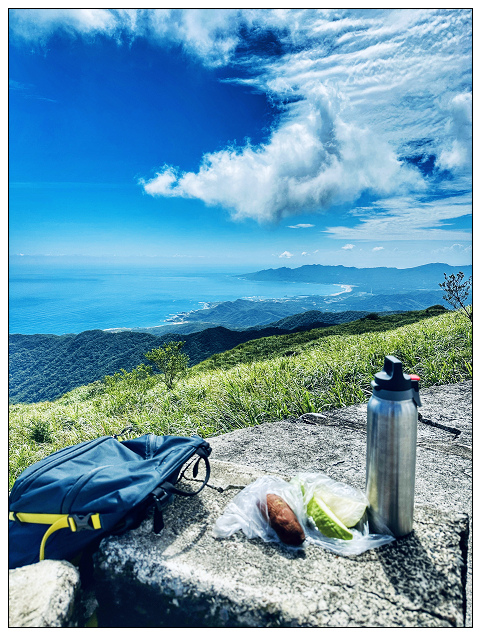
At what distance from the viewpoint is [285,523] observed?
1553mm

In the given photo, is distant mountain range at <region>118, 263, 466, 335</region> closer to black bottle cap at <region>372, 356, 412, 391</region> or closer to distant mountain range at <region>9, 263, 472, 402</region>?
distant mountain range at <region>9, 263, 472, 402</region>

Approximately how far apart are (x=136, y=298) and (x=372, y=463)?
115 meters

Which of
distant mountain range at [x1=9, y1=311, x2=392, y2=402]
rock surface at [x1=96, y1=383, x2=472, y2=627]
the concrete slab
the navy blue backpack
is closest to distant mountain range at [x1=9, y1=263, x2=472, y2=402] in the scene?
distant mountain range at [x1=9, y1=311, x2=392, y2=402]

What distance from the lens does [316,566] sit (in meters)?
1.45

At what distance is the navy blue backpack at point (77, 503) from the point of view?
155 cm

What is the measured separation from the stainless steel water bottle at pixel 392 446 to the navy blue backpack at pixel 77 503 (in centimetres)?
85

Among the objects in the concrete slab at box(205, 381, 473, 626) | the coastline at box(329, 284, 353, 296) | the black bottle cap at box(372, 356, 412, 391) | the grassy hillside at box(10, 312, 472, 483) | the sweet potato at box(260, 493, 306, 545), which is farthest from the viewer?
the coastline at box(329, 284, 353, 296)

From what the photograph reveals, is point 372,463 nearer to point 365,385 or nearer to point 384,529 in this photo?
point 384,529

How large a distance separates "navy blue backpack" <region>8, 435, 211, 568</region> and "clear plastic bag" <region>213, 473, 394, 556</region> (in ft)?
0.81

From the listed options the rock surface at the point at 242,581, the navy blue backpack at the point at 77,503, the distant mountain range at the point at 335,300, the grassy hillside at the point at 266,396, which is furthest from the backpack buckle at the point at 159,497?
the distant mountain range at the point at 335,300

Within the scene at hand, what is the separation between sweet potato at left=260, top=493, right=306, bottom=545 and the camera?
1.54m

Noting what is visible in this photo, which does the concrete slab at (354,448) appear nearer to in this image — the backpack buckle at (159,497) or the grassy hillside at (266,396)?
→ the grassy hillside at (266,396)

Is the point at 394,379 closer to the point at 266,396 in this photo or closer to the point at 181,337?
the point at 266,396
